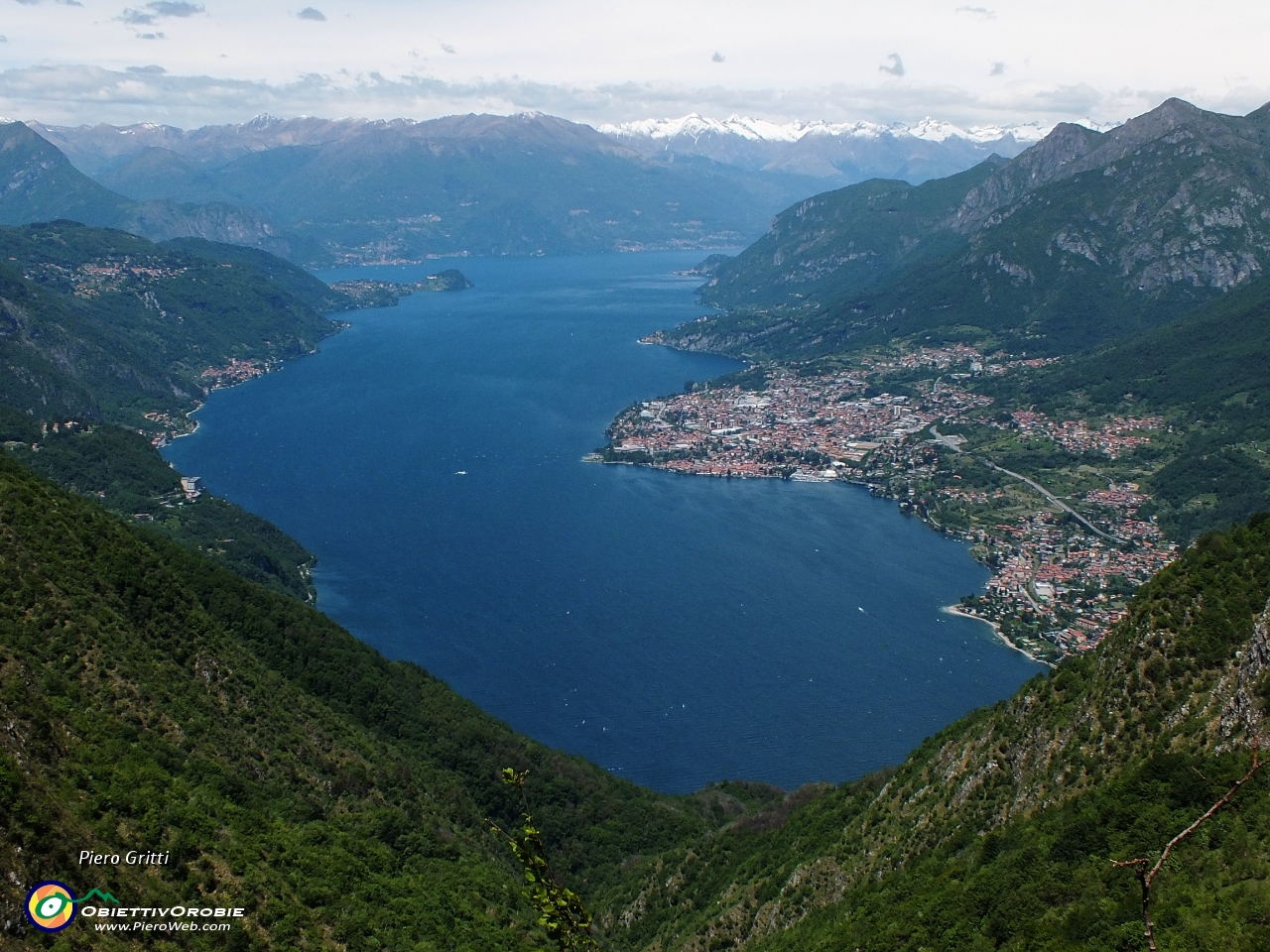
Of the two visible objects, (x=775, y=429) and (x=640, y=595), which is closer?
(x=640, y=595)

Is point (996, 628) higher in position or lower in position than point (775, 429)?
lower

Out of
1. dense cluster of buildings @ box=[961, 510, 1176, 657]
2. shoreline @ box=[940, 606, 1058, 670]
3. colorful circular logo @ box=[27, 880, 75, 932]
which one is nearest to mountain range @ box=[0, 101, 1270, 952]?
colorful circular logo @ box=[27, 880, 75, 932]

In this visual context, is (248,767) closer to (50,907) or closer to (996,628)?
(50,907)

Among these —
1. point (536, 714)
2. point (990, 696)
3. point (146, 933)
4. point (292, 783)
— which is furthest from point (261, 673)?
point (990, 696)

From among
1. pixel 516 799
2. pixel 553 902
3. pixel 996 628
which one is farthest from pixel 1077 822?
pixel 996 628

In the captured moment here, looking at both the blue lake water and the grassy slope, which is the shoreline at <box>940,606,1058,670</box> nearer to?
the blue lake water

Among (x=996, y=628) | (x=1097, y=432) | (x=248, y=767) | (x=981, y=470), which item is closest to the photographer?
(x=248, y=767)

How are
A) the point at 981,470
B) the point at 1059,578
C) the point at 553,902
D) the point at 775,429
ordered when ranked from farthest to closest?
the point at 775,429 < the point at 981,470 < the point at 1059,578 < the point at 553,902

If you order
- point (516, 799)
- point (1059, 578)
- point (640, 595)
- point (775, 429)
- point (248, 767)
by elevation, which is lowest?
point (640, 595)
